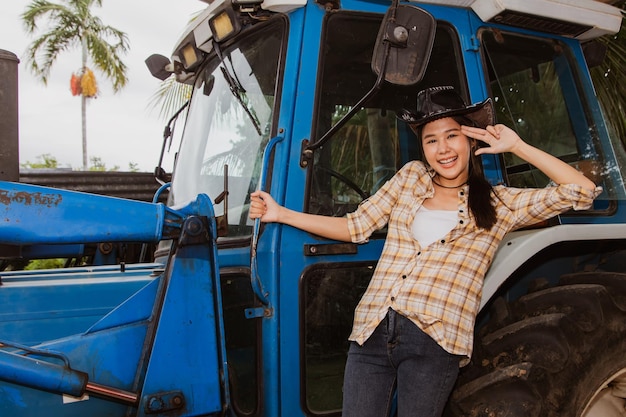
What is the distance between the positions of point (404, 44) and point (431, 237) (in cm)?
67

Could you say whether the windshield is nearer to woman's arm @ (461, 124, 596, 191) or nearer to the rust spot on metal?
the rust spot on metal

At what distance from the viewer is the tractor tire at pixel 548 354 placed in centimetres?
210

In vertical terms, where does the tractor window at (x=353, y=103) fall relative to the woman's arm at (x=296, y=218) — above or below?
above

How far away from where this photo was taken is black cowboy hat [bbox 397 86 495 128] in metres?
2.22

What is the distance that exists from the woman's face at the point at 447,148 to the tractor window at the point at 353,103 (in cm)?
35

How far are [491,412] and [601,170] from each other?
1432 mm

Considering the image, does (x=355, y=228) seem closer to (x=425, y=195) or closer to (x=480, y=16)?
(x=425, y=195)

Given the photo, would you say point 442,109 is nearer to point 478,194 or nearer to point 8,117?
point 478,194

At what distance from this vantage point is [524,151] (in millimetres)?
2193

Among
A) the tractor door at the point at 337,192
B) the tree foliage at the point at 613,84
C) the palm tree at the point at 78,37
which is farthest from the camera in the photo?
the palm tree at the point at 78,37

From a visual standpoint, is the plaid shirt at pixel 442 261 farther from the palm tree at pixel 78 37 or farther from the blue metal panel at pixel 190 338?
the palm tree at pixel 78 37

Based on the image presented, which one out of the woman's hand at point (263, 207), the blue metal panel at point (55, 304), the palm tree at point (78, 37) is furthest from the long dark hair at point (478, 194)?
the palm tree at point (78, 37)

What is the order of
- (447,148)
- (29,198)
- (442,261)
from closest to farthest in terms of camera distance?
(29,198) < (442,261) < (447,148)

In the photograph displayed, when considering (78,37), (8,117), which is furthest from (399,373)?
(78,37)
